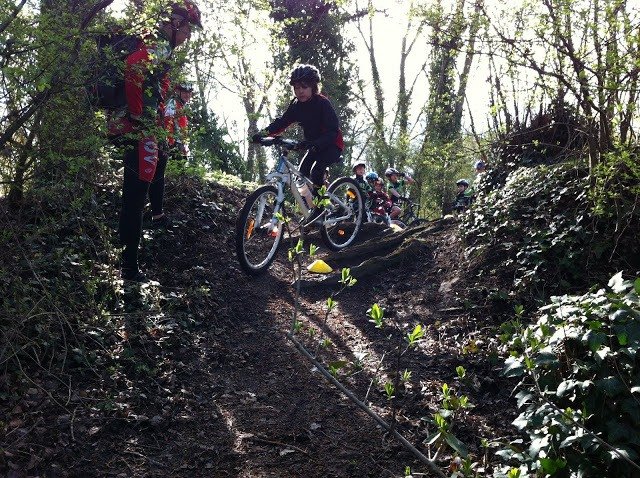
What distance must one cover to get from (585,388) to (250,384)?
237 cm

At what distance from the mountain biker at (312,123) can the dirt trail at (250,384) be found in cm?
150

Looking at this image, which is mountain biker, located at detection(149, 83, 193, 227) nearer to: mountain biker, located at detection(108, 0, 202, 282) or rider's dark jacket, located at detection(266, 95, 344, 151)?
mountain biker, located at detection(108, 0, 202, 282)

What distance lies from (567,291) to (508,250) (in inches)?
37.1

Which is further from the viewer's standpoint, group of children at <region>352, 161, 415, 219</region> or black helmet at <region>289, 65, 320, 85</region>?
group of children at <region>352, 161, 415, 219</region>

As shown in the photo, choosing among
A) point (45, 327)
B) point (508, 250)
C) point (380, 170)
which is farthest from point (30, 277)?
point (380, 170)

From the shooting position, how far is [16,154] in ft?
11.0

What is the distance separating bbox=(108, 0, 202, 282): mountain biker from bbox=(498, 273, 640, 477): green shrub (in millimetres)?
2876

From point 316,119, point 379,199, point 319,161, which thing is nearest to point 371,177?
point 379,199

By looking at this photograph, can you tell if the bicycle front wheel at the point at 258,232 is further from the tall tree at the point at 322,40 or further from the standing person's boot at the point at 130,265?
the tall tree at the point at 322,40

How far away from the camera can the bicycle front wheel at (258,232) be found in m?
5.87

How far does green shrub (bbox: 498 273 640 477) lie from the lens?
8.55ft

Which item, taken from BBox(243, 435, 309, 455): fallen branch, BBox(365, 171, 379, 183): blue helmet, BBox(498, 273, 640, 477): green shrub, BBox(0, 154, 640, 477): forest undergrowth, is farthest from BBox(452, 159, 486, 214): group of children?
BBox(243, 435, 309, 455): fallen branch

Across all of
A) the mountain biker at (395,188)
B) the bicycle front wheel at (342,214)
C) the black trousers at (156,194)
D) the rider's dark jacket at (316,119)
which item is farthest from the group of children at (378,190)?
the black trousers at (156,194)

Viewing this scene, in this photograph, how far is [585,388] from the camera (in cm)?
288
